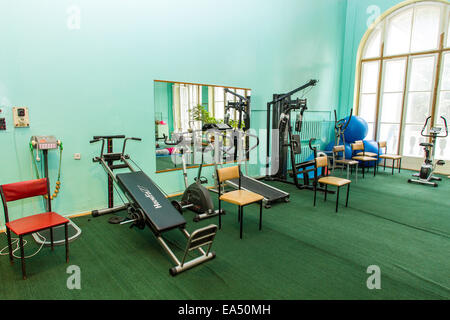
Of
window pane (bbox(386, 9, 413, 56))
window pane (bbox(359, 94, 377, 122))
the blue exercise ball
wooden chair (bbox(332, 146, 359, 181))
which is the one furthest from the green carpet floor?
window pane (bbox(386, 9, 413, 56))

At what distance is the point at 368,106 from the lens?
809 cm

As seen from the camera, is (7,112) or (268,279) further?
(7,112)

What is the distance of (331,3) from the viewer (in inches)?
290

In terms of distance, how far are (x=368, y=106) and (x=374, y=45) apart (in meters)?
1.67

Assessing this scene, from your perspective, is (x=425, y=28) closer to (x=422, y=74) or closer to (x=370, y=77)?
(x=422, y=74)

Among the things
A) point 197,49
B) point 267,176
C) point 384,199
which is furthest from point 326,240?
point 197,49

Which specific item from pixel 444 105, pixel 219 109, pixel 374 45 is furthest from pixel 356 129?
pixel 219 109

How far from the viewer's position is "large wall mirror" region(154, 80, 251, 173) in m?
4.61

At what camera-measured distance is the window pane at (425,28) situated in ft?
22.1

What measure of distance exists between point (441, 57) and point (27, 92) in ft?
27.5

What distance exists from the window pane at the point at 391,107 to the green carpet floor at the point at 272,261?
412 cm

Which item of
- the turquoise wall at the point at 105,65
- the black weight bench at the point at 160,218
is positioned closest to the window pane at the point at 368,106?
the turquoise wall at the point at 105,65

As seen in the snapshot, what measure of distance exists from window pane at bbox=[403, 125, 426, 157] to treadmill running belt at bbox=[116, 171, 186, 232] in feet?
23.2
